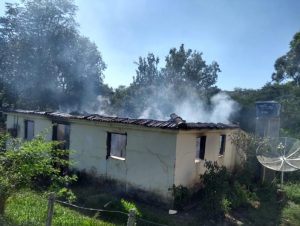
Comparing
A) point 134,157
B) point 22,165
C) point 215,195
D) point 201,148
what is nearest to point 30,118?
point 134,157

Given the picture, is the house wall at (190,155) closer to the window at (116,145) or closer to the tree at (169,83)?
the window at (116,145)

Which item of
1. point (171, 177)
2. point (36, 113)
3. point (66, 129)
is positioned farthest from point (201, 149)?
point (36, 113)

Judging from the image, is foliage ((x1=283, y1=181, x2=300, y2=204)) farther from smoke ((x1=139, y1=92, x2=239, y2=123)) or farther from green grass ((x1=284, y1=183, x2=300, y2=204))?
smoke ((x1=139, y1=92, x2=239, y2=123))

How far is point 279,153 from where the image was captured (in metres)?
11.8

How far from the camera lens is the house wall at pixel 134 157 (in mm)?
9648

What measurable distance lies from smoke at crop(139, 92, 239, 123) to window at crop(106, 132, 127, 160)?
42.7 ft

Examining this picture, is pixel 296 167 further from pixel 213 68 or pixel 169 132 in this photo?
pixel 213 68

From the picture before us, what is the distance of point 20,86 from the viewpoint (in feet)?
93.2

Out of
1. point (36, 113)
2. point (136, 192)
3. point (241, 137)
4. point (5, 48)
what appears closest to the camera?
point (136, 192)

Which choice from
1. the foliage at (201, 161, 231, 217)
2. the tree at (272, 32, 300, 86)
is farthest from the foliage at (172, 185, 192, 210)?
the tree at (272, 32, 300, 86)

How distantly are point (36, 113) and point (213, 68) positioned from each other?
72.7 ft

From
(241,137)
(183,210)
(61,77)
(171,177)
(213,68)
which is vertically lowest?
(183,210)

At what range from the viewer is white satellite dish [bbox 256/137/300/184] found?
11031 millimetres

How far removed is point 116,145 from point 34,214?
476 cm
